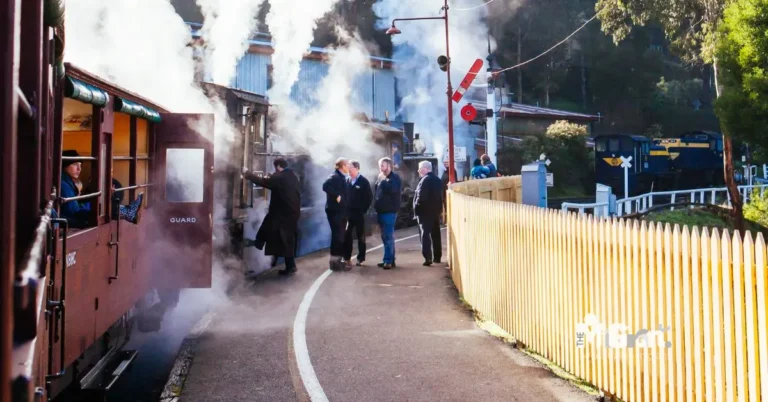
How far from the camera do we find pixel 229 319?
9.01 m

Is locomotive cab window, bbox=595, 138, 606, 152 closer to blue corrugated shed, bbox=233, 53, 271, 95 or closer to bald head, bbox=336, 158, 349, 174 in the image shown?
blue corrugated shed, bbox=233, 53, 271, 95

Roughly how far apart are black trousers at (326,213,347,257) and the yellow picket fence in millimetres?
4688

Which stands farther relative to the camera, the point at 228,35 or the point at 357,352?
the point at 228,35

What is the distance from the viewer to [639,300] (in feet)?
17.1

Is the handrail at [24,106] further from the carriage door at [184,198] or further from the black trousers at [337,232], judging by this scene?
the black trousers at [337,232]

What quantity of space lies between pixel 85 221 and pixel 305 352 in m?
2.52

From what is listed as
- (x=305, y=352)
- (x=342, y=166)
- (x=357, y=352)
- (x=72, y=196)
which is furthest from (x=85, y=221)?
(x=342, y=166)

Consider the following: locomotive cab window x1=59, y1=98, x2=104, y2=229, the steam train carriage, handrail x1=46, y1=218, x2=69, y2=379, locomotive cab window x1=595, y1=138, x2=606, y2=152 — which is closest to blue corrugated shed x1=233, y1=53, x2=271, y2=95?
locomotive cab window x1=595, y1=138, x2=606, y2=152

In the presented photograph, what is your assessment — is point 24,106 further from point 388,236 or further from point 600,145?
point 600,145

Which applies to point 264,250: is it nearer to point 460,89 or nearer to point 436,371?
point 436,371

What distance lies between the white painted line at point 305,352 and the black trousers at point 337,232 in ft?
5.25

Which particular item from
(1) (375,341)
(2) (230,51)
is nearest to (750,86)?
(2) (230,51)

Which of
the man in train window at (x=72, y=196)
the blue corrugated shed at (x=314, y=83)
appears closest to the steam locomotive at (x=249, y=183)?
the man in train window at (x=72, y=196)

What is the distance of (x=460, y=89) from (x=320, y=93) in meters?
15.0
